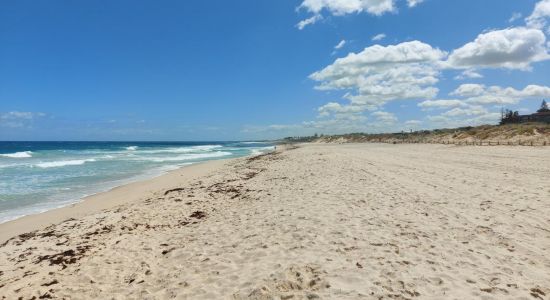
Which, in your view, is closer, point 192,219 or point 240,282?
point 240,282

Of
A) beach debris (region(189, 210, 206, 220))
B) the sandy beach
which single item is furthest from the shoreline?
beach debris (region(189, 210, 206, 220))

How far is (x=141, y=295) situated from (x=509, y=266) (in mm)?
6123

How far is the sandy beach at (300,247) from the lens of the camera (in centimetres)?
542

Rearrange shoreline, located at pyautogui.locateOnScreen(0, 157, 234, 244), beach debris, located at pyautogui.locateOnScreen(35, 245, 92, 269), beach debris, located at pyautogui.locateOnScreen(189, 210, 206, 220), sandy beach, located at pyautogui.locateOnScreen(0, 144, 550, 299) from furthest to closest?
shoreline, located at pyautogui.locateOnScreen(0, 157, 234, 244) → beach debris, located at pyautogui.locateOnScreen(189, 210, 206, 220) → beach debris, located at pyautogui.locateOnScreen(35, 245, 92, 269) → sandy beach, located at pyautogui.locateOnScreen(0, 144, 550, 299)

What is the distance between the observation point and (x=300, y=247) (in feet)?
23.1

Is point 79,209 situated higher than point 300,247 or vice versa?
point 300,247

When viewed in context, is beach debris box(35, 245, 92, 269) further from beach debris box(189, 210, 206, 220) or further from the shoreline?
beach debris box(189, 210, 206, 220)

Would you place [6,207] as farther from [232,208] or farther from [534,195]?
[534,195]

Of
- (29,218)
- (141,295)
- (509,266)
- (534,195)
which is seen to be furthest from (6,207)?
(534,195)

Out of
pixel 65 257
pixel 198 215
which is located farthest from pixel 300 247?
pixel 65 257

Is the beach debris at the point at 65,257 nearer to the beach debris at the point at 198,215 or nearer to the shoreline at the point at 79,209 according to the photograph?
the shoreline at the point at 79,209

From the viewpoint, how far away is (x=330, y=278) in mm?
5504

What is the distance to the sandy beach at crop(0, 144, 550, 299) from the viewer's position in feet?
17.8

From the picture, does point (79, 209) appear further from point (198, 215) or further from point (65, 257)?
point (65, 257)
